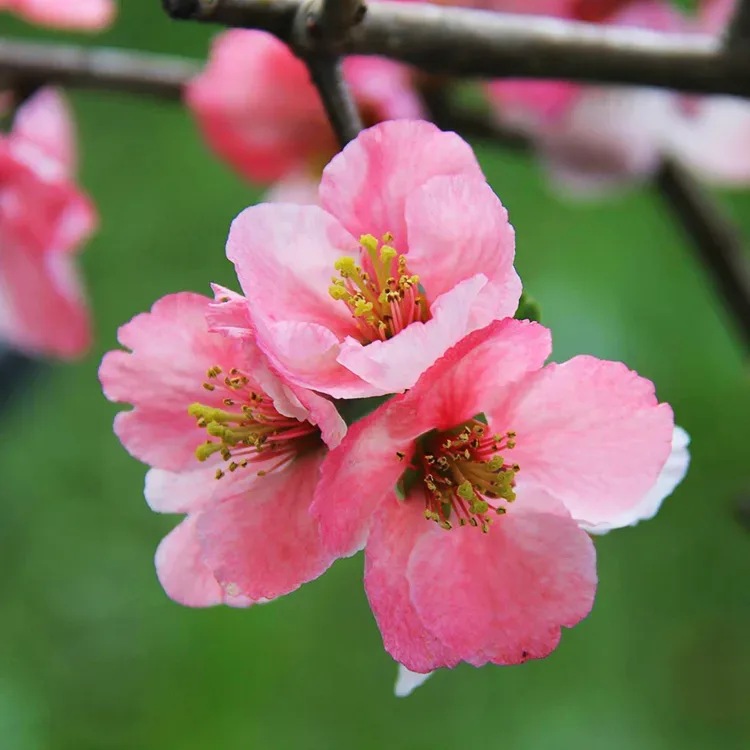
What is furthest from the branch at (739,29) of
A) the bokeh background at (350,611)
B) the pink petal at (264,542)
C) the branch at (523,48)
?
the bokeh background at (350,611)

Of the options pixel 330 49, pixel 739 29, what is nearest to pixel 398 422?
pixel 330 49

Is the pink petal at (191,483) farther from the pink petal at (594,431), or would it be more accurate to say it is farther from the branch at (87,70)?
the branch at (87,70)

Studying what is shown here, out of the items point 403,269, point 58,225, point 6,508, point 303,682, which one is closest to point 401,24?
point 403,269

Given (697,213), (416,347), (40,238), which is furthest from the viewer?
(697,213)

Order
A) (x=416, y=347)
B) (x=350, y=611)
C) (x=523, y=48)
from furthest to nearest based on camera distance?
(x=350, y=611) → (x=523, y=48) → (x=416, y=347)

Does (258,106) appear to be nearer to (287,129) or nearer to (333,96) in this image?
(287,129)

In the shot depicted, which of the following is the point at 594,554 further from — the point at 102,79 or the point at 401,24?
the point at 102,79
